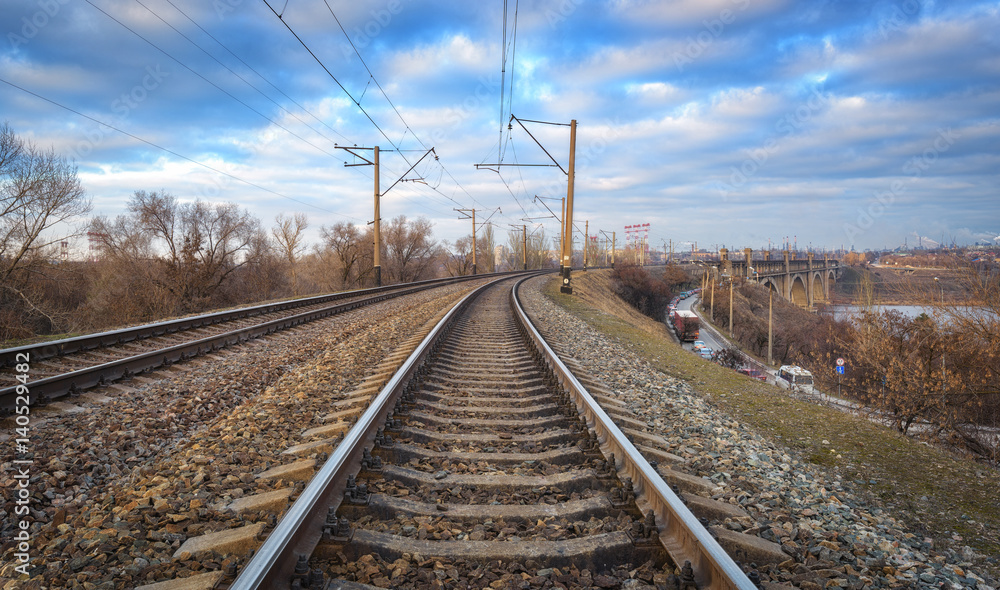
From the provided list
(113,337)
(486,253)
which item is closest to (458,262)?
(486,253)

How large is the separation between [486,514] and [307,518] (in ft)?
3.18

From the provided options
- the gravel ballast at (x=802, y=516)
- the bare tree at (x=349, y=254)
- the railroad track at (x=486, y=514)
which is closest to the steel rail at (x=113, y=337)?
the railroad track at (x=486, y=514)

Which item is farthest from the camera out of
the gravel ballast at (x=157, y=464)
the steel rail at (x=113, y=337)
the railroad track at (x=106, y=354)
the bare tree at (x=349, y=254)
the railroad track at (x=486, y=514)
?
the bare tree at (x=349, y=254)

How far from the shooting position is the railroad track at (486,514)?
240cm

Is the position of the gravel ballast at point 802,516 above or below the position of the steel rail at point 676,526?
below

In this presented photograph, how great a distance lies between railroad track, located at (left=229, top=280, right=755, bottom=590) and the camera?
240 cm

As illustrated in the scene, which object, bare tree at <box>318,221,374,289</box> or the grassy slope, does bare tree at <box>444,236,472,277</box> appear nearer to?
bare tree at <box>318,221,374,289</box>

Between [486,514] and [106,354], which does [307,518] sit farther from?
[106,354]

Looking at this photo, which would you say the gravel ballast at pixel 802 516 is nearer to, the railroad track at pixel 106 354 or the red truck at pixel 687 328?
the railroad track at pixel 106 354

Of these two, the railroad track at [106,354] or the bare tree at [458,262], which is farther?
the bare tree at [458,262]

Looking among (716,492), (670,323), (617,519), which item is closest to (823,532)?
(716,492)

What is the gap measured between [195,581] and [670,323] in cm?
6649

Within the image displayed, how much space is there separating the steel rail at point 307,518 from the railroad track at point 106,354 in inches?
149

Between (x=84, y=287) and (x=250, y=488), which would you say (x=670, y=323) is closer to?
(x=84, y=287)
